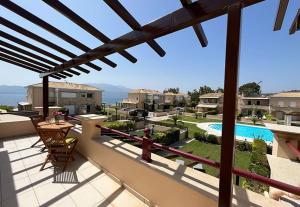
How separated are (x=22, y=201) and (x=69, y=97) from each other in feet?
97.4

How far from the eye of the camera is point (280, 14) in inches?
65.9

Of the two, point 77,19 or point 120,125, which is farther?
point 120,125

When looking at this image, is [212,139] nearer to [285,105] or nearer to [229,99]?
[229,99]

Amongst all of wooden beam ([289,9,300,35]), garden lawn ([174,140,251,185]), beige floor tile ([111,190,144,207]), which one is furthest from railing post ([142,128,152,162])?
garden lawn ([174,140,251,185])

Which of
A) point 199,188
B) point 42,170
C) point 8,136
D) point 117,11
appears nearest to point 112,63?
point 117,11

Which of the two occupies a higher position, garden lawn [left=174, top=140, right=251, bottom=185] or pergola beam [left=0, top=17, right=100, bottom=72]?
pergola beam [left=0, top=17, right=100, bottom=72]

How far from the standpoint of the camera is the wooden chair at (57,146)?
14.2 ft

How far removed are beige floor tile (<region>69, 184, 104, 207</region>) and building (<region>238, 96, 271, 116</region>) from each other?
3791 cm

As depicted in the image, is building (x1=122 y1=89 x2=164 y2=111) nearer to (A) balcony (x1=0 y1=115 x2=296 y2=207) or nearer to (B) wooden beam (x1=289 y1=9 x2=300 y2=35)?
(A) balcony (x1=0 y1=115 x2=296 y2=207)

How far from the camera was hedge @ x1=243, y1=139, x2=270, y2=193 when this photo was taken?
201 inches

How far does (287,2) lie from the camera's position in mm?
1502

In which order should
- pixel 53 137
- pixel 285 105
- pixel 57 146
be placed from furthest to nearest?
pixel 285 105 < pixel 53 137 < pixel 57 146

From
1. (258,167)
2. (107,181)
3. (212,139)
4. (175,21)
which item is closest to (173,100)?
(212,139)

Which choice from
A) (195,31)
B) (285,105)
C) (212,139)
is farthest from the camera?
(285,105)
